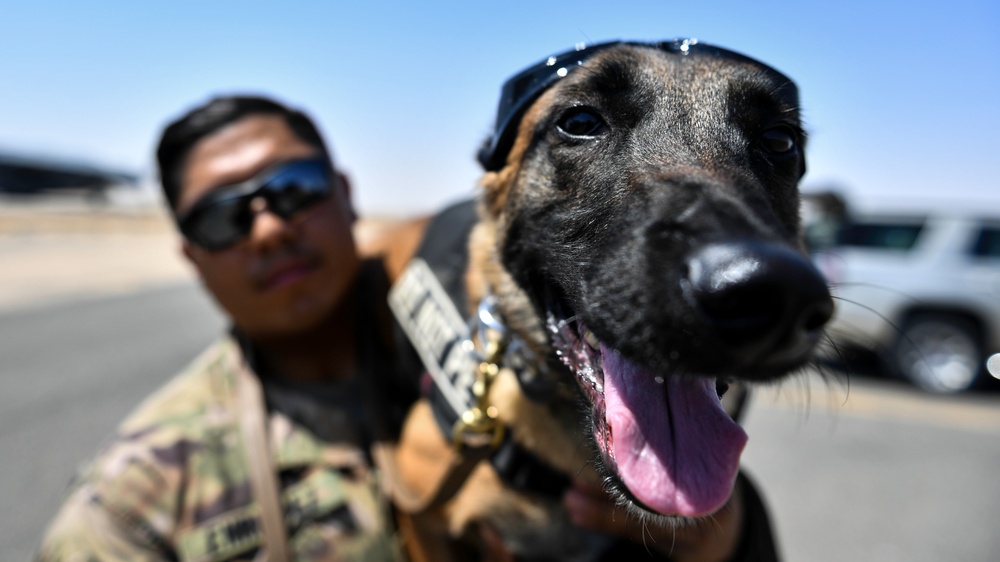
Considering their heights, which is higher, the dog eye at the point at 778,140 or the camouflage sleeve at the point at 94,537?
the dog eye at the point at 778,140

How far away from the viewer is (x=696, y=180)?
172cm

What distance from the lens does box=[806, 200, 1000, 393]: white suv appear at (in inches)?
342

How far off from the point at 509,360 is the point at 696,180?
3.07 feet

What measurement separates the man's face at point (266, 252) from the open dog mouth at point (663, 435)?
1283mm

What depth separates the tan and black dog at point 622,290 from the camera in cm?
144

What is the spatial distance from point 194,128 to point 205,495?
1505 mm

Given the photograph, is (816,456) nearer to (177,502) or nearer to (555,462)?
(555,462)

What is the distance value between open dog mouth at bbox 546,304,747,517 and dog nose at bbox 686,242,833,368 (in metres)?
0.24

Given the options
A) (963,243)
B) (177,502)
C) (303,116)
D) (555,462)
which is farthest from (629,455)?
(963,243)

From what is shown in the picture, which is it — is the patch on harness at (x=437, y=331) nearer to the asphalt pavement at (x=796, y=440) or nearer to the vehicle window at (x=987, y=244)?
the asphalt pavement at (x=796, y=440)

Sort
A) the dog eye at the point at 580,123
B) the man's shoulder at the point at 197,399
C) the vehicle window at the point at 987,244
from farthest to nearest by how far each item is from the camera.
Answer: the vehicle window at the point at 987,244 → the man's shoulder at the point at 197,399 → the dog eye at the point at 580,123

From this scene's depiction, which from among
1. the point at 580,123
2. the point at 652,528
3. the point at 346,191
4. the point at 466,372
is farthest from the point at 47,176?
the point at 652,528

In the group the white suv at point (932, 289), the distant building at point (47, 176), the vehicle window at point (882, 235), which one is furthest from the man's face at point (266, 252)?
the distant building at point (47, 176)

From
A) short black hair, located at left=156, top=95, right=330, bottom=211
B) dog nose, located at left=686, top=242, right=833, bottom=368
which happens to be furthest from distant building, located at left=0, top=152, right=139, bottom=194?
dog nose, located at left=686, top=242, right=833, bottom=368
